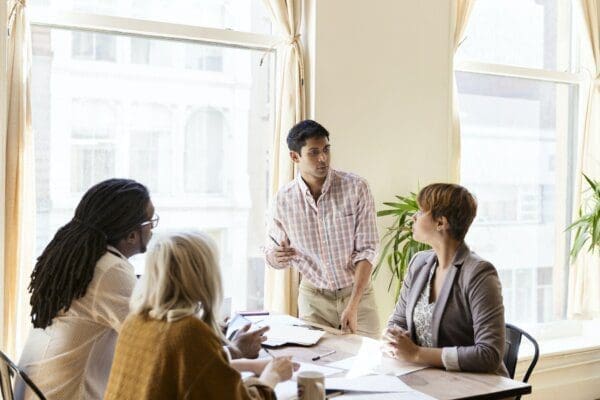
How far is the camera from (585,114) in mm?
4762

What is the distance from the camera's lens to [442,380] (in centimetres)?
203

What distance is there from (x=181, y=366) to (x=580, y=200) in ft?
13.5

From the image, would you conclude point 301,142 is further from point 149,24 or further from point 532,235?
point 532,235

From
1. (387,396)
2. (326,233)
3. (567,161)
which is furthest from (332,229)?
(567,161)

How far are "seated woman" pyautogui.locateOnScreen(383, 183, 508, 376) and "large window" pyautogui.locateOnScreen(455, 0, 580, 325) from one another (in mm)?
2213

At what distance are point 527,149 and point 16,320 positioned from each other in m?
3.60

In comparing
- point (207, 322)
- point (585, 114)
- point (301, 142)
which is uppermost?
point (585, 114)

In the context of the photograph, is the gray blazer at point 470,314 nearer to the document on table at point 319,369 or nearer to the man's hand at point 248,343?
the document on table at point 319,369

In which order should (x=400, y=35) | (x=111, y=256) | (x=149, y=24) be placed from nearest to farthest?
(x=111, y=256) < (x=149, y=24) < (x=400, y=35)

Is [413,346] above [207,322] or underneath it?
underneath

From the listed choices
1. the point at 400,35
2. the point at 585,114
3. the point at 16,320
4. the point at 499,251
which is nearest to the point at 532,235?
the point at 499,251

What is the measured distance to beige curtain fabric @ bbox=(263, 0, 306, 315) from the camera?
3.62 metres

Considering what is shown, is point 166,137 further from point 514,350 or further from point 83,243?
point 514,350

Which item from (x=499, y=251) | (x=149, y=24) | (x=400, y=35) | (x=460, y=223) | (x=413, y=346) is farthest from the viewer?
(x=499, y=251)
